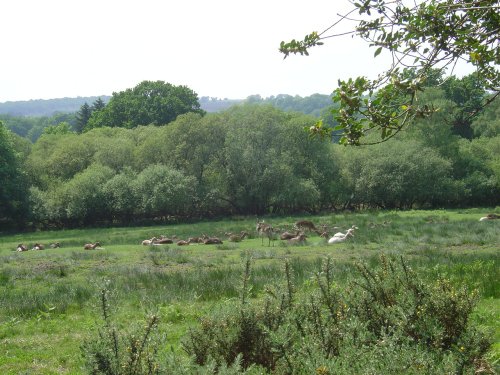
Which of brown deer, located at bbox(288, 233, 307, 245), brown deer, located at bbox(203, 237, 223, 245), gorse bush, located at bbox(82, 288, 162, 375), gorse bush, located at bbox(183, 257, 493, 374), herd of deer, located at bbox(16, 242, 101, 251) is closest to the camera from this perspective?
gorse bush, located at bbox(82, 288, 162, 375)

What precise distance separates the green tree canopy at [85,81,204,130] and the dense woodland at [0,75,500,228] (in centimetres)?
2393

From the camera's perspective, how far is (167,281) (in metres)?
12.9

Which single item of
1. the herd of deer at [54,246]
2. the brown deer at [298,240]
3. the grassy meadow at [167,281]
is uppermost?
Result: the grassy meadow at [167,281]

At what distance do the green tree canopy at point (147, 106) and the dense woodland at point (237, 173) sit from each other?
2393cm

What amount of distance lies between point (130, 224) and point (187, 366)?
43.4 metres

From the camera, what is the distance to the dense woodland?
4441cm

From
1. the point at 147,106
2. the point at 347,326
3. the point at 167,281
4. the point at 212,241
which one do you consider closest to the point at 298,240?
the point at 212,241

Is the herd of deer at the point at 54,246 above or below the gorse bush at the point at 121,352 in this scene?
below

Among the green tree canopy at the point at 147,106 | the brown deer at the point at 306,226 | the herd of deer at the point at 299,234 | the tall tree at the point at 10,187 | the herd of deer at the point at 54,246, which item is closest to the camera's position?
the herd of deer at the point at 299,234

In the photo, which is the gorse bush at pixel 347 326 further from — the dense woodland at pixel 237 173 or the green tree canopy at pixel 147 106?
the green tree canopy at pixel 147 106

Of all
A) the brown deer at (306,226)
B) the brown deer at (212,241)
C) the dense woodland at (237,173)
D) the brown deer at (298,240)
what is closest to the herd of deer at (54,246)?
the brown deer at (212,241)

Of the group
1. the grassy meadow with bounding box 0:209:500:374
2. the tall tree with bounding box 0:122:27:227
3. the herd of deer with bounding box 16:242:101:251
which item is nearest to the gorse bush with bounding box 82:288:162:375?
the grassy meadow with bounding box 0:209:500:374

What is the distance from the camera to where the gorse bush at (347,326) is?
13.2 feet

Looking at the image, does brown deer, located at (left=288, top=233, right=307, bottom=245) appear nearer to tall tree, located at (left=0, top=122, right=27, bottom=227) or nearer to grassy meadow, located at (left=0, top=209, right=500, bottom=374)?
grassy meadow, located at (left=0, top=209, right=500, bottom=374)
